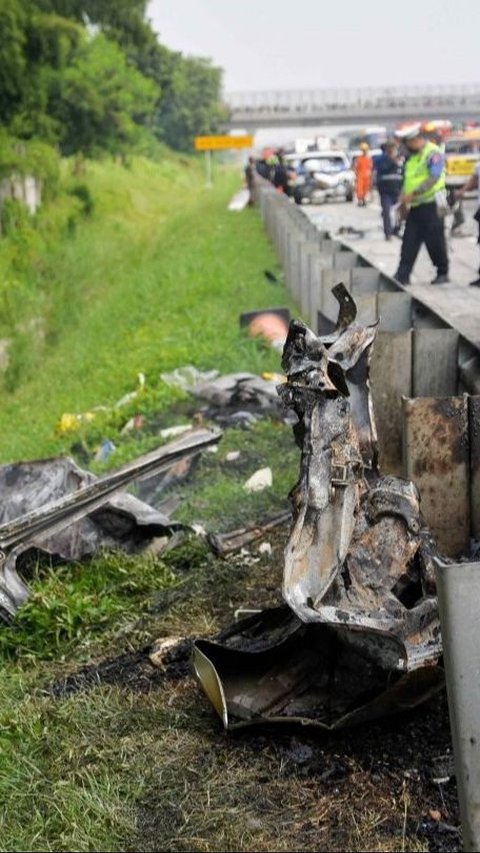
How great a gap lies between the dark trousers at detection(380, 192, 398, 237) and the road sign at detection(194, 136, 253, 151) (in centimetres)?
3051

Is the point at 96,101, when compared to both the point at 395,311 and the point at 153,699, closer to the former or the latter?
the point at 395,311

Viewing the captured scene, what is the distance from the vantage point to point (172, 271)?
21953mm

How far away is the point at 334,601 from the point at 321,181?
32.4 metres

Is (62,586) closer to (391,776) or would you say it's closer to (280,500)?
(280,500)

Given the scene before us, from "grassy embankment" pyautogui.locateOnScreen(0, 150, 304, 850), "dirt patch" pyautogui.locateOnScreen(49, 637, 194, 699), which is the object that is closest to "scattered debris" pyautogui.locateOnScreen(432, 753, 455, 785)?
"grassy embankment" pyautogui.locateOnScreen(0, 150, 304, 850)

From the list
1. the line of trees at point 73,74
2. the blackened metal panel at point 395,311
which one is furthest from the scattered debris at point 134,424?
the line of trees at point 73,74

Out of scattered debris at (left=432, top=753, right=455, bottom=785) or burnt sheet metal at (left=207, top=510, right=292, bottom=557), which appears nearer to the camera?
scattered debris at (left=432, top=753, right=455, bottom=785)

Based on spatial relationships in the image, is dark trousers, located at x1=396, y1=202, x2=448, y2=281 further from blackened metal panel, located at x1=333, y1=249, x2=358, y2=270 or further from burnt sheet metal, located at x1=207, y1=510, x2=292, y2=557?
burnt sheet metal, located at x1=207, y1=510, x2=292, y2=557

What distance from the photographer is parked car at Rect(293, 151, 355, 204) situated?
115 feet

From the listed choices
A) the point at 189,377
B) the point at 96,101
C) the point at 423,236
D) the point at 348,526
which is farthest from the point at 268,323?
the point at 96,101

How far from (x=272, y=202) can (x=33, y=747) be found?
66.9 feet

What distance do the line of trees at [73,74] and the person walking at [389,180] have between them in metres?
10.6

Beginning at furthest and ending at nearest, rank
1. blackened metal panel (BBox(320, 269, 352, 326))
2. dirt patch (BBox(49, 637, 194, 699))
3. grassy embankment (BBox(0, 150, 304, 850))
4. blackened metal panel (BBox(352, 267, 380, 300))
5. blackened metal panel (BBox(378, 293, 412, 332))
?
blackened metal panel (BBox(352, 267, 380, 300))
blackened metal panel (BBox(320, 269, 352, 326))
blackened metal panel (BBox(378, 293, 412, 332))
dirt patch (BBox(49, 637, 194, 699))
grassy embankment (BBox(0, 150, 304, 850))

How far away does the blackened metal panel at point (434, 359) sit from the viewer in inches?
257
